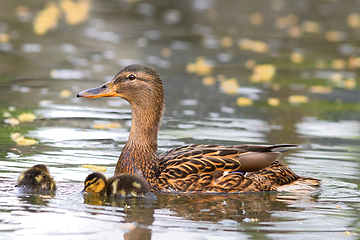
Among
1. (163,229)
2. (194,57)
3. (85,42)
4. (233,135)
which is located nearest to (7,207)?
(163,229)

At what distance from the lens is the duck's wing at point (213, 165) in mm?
6887

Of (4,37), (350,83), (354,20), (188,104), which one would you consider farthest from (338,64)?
(4,37)

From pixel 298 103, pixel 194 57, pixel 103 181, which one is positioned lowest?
pixel 103 181

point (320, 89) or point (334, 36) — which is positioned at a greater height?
point (334, 36)

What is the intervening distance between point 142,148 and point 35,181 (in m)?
1.39

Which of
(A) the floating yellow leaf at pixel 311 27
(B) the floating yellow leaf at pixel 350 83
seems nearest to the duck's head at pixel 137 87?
(B) the floating yellow leaf at pixel 350 83

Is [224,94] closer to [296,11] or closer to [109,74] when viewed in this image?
[109,74]

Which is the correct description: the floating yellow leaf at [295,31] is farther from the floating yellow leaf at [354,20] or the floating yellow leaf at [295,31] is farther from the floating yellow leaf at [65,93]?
→ the floating yellow leaf at [65,93]

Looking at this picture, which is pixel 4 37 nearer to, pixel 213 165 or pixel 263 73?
pixel 263 73

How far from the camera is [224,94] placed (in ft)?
41.9

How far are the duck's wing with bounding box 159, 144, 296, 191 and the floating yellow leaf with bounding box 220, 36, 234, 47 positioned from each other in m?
11.5

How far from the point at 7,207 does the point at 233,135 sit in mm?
4430

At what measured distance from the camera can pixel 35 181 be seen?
21.0 feet

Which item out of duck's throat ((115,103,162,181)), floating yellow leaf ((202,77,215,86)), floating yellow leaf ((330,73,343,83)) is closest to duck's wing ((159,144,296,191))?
duck's throat ((115,103,162,181))
